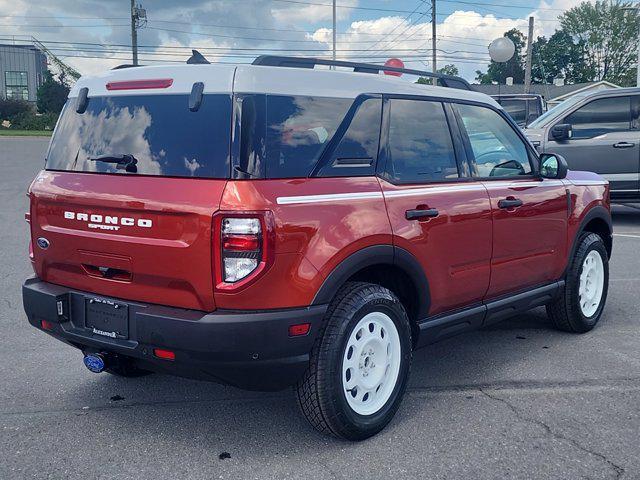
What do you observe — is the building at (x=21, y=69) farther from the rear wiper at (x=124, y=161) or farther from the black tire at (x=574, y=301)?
the rear wiper at (x=124, y=161)

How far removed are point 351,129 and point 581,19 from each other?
95875 millimetres

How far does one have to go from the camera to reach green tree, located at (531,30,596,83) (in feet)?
305

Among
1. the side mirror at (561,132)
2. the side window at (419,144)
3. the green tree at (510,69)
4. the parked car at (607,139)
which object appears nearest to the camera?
the side window at (419,144)

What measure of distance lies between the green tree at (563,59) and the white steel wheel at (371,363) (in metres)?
95.3

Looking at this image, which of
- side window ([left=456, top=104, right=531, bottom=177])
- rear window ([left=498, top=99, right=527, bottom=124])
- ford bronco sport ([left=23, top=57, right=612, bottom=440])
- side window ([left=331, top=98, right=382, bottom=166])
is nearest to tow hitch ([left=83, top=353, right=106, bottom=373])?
ford bronco sport ([left=23, top=57, right=612, bottom=440])

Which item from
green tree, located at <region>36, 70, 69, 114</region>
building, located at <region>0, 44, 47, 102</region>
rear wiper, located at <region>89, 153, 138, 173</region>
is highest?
building, located at <region>0, 44, 47, 102</region>

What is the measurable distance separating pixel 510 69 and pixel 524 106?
87.7 m

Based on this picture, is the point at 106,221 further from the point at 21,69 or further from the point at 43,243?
the point at 21,69

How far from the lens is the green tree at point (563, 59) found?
305ft

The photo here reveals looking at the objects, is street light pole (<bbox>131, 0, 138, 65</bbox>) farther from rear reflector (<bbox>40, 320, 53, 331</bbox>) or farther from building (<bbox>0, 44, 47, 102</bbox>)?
building (<bbox>0, 44, 47, 102</bbox>)

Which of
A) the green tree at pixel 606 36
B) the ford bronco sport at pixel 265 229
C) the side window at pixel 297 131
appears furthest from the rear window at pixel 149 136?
the green tree at pixel 606 36

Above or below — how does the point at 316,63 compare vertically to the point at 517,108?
below

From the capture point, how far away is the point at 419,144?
13.3 ft

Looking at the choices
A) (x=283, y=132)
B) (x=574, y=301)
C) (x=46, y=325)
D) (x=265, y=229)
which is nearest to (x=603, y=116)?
(x=574, y=301)
